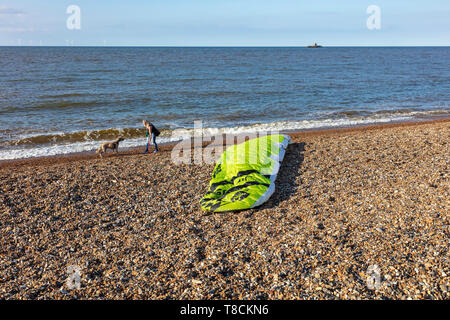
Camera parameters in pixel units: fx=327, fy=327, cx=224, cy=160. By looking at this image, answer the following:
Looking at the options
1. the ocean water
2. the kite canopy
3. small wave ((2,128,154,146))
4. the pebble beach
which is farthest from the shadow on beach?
small wave ((2,128,154,146))

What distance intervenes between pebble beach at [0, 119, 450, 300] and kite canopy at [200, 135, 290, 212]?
0.32 metres

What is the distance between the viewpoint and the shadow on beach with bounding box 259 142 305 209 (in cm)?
914

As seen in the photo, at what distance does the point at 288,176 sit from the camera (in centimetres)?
1073

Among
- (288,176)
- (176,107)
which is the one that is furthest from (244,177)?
(176,107)

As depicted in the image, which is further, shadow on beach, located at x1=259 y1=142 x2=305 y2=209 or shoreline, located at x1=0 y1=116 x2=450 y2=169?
shoreline, located at x1=0 y1=116 x2=450 y2=169

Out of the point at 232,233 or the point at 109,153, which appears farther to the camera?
the point at 109,153

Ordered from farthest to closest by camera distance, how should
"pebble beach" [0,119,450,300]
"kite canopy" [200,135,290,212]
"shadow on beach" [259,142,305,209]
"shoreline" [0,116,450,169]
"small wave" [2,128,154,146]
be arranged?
1. "small wave" [2,128,154,146]
2. "shoreline" [0,116,450,169]
3. "shadow on beach" [259,142,305,209]
4. "kite canopy" [200,135,290,212]
5. "pebble beach" [0,119,450,300]

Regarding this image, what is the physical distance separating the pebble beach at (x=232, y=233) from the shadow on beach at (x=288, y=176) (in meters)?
0.05

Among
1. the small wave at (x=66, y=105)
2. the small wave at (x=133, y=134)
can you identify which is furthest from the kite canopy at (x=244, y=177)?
the small wave at (x=66, y=105)

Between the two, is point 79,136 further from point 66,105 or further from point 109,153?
point 66,105

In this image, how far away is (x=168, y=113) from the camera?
76.2 feet

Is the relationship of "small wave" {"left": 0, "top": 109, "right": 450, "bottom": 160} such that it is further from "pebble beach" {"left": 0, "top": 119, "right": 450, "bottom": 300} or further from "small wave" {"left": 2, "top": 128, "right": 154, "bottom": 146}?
"pebble beach" {"left": 0, "top": 119, "right": 450, "bottom": 300}

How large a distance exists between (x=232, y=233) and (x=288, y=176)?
13.0 feet
